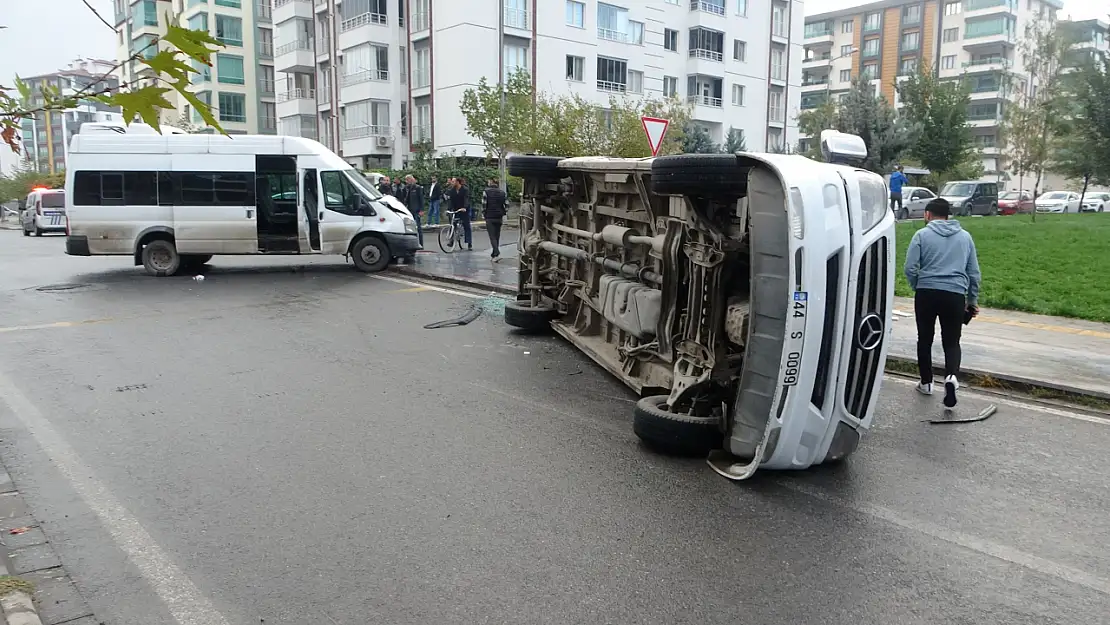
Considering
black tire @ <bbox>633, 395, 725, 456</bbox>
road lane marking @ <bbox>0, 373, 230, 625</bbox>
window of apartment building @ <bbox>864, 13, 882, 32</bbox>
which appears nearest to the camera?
road lane marking @ <bbox>0, 373, 230, 625</bbox>

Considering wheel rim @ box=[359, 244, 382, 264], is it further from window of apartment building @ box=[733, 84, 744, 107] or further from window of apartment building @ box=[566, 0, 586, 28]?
window of apartment building @ box=[733, 84, 744, 107]

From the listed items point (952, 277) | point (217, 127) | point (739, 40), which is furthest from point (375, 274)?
point (739, 40)

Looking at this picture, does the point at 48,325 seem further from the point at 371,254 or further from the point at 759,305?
the point at 759,305

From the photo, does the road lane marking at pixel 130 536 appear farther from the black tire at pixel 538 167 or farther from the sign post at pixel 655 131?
the sign post at pixel 655 131

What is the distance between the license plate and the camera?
4781mm

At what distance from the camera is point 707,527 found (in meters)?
4.59

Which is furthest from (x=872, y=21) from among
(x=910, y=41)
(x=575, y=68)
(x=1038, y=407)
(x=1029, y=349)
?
(x=1038, y=407)

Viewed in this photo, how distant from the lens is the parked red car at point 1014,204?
136ft

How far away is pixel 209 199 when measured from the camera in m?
16.2

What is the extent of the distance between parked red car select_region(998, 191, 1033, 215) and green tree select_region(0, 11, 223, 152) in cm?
4451

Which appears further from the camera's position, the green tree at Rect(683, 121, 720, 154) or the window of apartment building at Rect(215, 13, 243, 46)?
the window of apartment building at Rect(215, 13, 243, 46)

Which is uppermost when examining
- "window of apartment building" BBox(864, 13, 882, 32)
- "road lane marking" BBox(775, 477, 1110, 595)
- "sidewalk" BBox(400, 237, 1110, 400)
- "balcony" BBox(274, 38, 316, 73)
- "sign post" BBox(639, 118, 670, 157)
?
"window of apartment building" BBox(864, 13, 882, 32)

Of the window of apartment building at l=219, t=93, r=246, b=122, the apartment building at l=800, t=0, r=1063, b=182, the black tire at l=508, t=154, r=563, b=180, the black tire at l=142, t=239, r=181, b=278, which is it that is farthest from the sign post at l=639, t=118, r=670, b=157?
the apartment building at l=800, t=0, r=1063, b=182

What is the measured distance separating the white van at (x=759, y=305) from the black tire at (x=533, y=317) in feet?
9.25
